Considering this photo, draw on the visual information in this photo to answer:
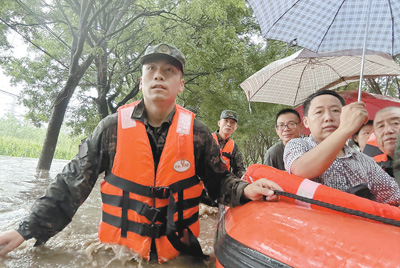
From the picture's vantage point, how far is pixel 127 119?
2027 mm

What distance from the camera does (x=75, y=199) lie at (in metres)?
1.94

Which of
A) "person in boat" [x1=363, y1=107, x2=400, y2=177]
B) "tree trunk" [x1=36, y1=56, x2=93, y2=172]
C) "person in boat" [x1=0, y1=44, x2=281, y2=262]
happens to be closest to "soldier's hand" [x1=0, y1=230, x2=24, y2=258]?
"person in boat" [x1=0, y1=44, x2=281, y2=262]

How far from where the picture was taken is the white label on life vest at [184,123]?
205 centimetres

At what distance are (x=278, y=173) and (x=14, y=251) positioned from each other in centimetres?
187

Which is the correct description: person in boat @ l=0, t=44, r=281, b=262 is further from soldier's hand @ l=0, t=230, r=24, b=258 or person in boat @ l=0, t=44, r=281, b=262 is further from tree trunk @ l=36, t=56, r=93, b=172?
tree trunk @ l=36, t=56, r=93, b=172

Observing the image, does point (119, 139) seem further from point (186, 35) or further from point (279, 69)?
point (186, 35)

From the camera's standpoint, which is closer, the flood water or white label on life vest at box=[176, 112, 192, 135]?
the flood water

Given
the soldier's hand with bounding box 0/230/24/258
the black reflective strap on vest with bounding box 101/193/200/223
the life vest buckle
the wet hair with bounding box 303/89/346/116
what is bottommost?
the soldier's hand with bounding box 0/230/24/258

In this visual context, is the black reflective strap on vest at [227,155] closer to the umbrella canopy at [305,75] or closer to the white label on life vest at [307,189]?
the umbrella canopy at [305,75]

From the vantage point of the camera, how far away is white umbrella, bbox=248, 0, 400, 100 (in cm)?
229

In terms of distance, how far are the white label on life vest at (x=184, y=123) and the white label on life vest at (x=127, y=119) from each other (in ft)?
1.10

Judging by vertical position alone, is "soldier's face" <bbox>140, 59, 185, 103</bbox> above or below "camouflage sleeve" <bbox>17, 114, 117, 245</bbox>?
above

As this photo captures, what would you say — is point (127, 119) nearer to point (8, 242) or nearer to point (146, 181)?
point (146, 181)

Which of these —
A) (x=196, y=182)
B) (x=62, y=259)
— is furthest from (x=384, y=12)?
(x=62, y=259)
